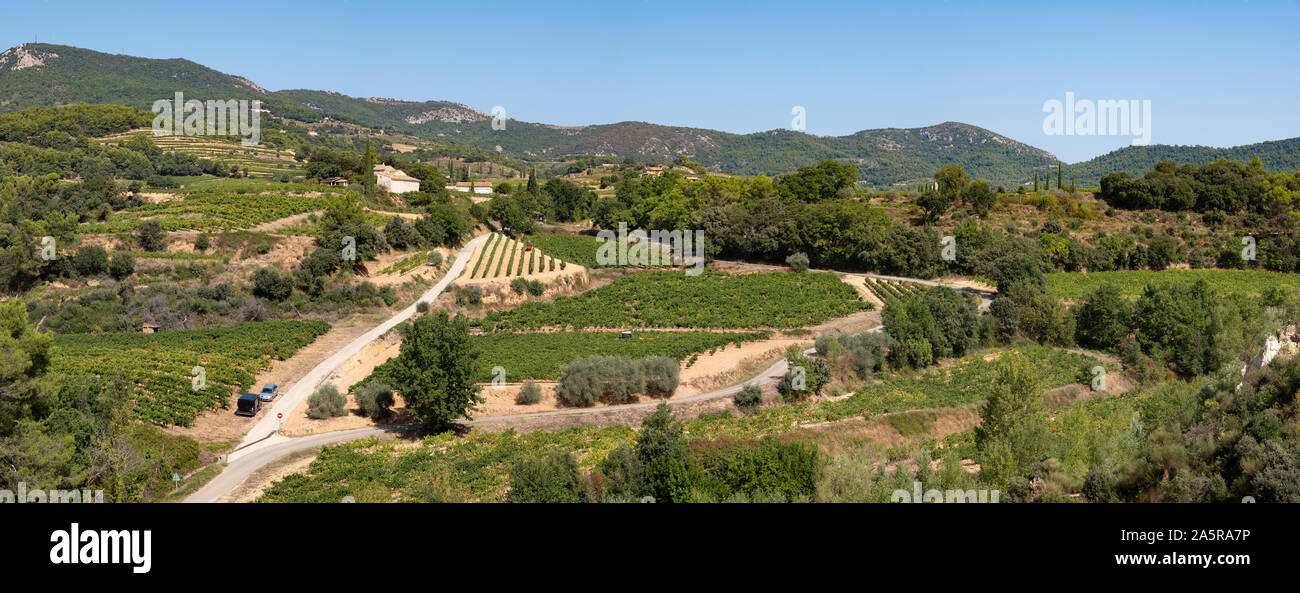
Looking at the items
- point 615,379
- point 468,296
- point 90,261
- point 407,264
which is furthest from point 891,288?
point 90,261

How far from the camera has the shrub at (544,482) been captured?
19953mm

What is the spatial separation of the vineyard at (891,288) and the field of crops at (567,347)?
14817mm

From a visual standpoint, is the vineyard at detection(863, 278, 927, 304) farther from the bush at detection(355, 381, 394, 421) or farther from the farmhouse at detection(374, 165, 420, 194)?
the farmhouse at detection(374, 165, 420, 194)

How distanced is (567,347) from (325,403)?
568 inches

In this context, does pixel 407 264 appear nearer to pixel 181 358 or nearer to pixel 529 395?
pixel 181 358

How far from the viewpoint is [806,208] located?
71.9 meters

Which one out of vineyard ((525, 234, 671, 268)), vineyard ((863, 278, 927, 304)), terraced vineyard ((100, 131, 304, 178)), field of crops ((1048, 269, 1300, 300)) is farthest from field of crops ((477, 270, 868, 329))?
terraced vineyard ((100, 131, 304, 178))

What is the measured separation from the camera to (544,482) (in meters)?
20.1

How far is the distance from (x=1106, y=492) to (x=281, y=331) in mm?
42438

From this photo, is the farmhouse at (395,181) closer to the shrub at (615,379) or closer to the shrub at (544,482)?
the shrub at (615,379)

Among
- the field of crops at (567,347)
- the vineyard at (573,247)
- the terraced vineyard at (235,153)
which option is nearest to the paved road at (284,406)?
the field of crops at (567,347)

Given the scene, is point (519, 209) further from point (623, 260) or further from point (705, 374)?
point (705, 374)

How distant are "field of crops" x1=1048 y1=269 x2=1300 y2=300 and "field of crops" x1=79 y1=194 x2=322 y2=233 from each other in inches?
2555
